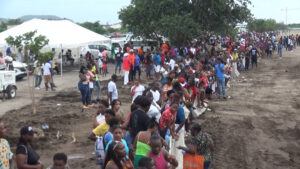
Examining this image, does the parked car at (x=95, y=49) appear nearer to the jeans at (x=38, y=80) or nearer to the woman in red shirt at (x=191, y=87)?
the jeans at (x=38, y=80)

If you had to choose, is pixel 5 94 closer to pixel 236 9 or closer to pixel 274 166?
pixel 274 166

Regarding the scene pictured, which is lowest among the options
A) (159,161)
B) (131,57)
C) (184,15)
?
(159,161)

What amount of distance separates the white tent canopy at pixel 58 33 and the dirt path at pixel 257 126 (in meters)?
12.0

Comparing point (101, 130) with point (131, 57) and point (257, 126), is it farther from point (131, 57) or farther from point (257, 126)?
point (131, 57)

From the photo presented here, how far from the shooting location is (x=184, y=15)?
28.0 metres

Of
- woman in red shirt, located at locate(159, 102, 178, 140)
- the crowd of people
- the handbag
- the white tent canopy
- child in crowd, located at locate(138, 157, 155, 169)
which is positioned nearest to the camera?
child in crowd, located at locate(138, 157, 155, 169)

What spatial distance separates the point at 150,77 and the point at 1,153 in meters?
19.0

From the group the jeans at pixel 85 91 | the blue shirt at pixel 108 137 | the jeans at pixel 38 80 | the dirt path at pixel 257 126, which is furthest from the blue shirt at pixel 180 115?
the jeans at pixel 38 80

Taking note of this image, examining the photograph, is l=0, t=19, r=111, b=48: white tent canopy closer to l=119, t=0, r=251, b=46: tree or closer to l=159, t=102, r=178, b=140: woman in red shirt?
l=119, t=0, r=251, b=46: tree

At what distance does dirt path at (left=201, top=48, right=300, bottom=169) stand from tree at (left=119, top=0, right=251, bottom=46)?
5.88 metres

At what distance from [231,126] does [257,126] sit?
3.14 feet

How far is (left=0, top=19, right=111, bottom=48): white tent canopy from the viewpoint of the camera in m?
30.0

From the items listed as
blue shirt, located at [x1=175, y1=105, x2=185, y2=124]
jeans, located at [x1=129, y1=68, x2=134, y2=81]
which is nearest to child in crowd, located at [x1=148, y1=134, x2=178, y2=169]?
blue shirt, located at [x1=175, y1=105, x2=185, y2=124]

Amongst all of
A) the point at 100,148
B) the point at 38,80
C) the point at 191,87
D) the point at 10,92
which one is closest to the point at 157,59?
the point at 38,80
